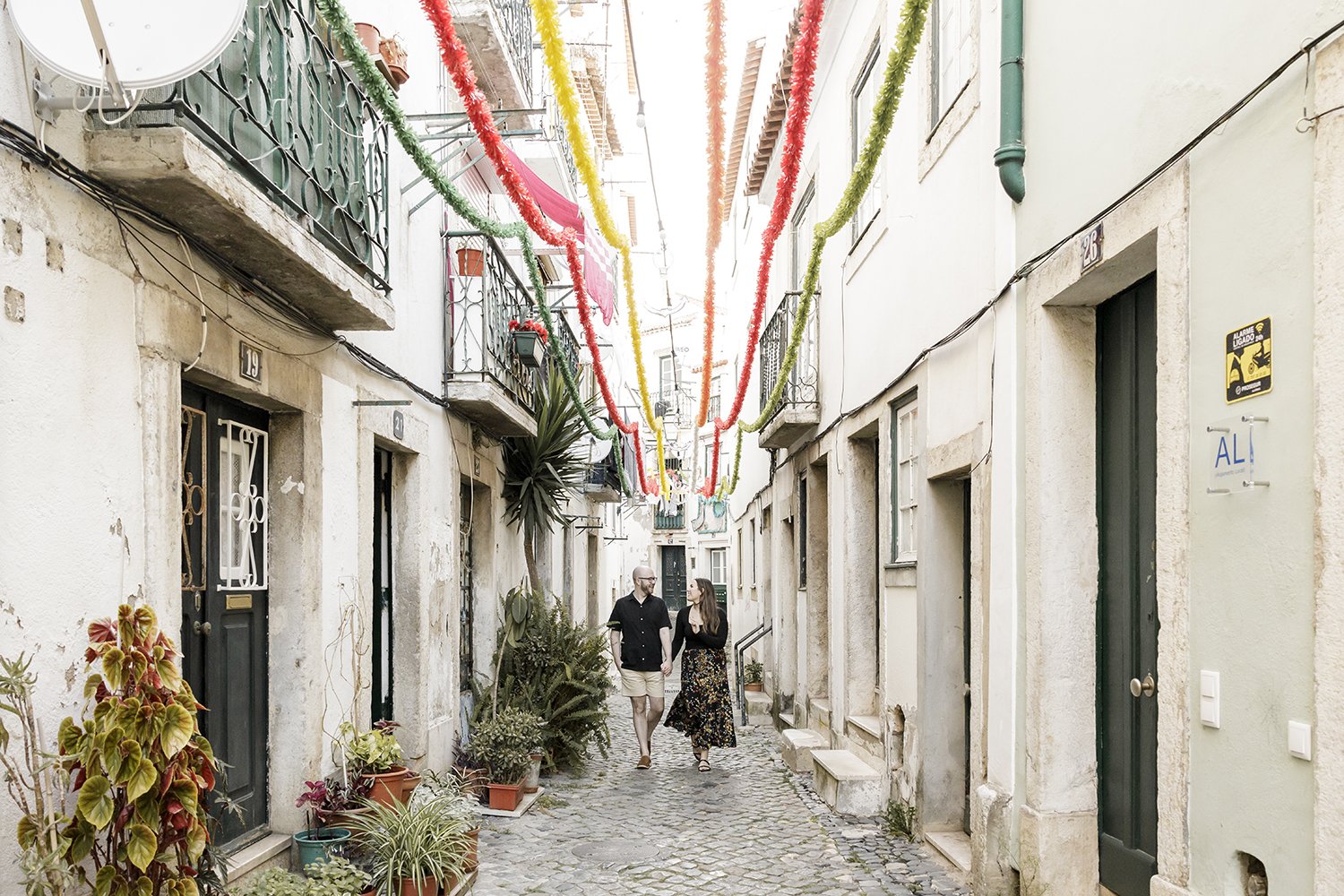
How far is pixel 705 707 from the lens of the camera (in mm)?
10703

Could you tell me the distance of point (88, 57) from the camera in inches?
142

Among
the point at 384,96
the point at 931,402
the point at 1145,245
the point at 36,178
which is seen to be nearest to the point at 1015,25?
the point at 1145,245

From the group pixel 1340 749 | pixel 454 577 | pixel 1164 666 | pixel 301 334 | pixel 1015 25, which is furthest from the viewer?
pixel 454 577

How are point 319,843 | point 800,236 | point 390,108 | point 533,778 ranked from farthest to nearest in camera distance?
point 800,236, point 533,778, point 319,843, point 390,108

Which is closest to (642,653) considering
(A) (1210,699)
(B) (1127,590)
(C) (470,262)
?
(C) (470,262)

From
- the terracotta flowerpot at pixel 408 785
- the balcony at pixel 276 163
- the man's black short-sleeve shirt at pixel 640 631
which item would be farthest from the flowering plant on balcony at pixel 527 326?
the terracotta flowerpot at pixel 408 785

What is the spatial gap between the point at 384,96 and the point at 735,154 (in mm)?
12363

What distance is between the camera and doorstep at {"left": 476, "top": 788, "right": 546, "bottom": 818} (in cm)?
814

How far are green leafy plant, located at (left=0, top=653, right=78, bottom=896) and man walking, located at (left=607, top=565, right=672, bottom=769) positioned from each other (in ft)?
23.7

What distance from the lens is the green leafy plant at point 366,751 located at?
633 cm

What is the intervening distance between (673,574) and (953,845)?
4172 cm

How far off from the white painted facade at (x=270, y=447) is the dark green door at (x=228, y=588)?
0.09 m

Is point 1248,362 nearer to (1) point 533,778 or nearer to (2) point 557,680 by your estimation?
(1) point 533,778

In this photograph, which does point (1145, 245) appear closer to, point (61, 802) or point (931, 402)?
point (931, 402)
